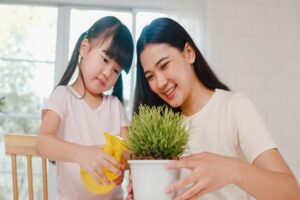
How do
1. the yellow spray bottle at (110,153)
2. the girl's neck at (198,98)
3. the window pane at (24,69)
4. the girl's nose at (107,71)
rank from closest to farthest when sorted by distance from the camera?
the yellow spray bottle at (110,153) → the girl's nose at (107,71) → the girl's neck at (198,98) → the window pane at (24,69)

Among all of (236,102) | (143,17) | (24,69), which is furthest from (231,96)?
(24,69)

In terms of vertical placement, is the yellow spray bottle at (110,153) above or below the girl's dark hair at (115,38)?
below

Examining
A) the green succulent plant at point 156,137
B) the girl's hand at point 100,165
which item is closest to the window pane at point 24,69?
the girl's hand at point 100,165

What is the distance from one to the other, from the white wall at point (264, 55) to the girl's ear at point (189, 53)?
1.17 meters

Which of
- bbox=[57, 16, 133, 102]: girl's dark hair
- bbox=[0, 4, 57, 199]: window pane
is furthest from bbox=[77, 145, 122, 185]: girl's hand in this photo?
bbox=[0, 4, 57, 199]: window pane

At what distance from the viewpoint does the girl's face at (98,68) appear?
922 millimetres

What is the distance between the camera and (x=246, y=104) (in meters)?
0.90

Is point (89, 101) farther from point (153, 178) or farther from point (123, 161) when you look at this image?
Answer: point (153, 178)

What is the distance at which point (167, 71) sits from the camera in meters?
0.88

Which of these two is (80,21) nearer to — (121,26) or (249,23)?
(249,23)

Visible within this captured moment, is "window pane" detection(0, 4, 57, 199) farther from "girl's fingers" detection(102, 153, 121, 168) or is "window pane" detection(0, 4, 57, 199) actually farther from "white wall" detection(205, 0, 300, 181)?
"girl's fingers" detection(102, 153, 121, 168)

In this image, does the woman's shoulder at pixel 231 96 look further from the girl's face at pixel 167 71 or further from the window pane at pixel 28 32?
the window pane at pixel 28 32

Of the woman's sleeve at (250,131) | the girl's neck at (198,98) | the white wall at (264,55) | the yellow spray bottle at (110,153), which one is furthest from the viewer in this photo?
the white wall at (264,55)

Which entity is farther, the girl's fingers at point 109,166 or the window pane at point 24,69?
the window pane at point 24,69
